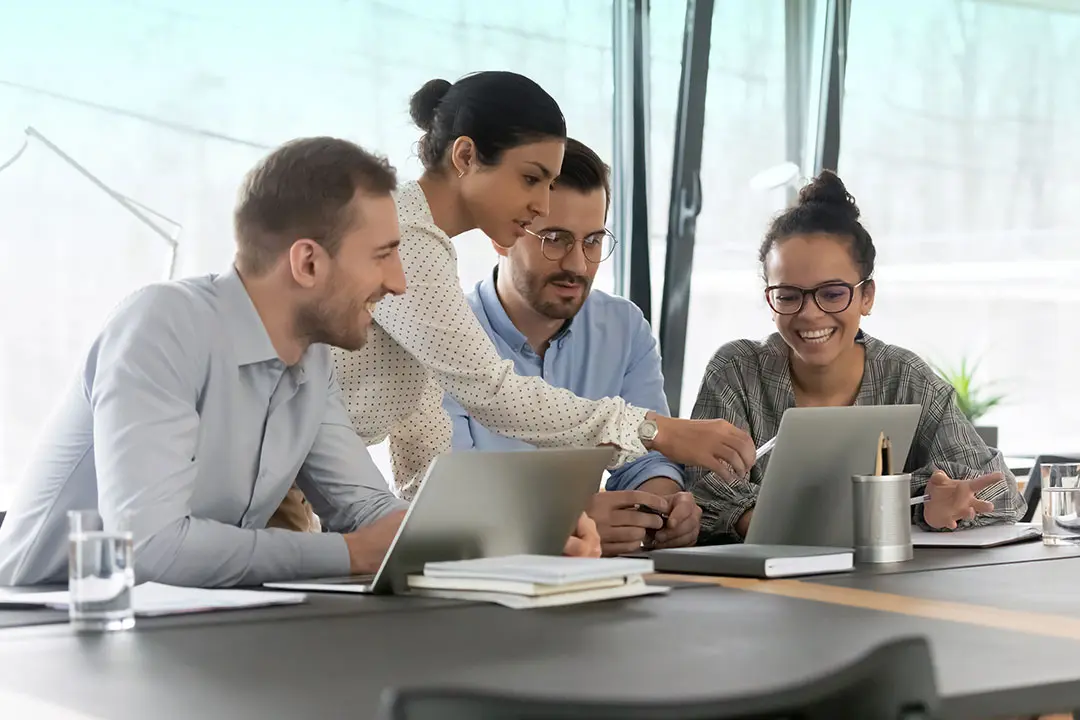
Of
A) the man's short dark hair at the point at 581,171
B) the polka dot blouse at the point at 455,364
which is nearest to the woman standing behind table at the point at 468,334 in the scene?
the polka dot blouse at the point at 455,364

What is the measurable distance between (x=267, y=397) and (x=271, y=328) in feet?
0.39

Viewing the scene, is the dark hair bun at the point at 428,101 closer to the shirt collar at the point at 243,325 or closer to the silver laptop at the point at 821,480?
the shirt collar at the point at 243,325

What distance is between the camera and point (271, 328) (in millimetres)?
2316

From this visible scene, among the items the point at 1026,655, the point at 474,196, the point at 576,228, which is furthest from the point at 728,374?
the point at 1026,655

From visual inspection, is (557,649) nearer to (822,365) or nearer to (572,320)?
(822,365)

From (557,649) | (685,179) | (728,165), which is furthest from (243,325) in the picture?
(728,165)

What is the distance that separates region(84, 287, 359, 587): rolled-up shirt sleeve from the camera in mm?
1978

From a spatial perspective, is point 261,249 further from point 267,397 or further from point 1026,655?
point 1026,655

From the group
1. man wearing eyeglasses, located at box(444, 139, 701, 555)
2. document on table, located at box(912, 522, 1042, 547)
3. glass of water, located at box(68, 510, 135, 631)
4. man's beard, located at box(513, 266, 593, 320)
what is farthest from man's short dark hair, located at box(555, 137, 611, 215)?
glass of water, located at box(68, 510, 135, 631)

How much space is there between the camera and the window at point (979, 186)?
20.2 feet

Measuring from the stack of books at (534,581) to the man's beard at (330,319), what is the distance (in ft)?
2.01

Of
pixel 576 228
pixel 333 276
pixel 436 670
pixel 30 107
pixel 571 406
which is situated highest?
pixel 30 107

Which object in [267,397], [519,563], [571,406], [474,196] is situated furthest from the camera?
[474,196]

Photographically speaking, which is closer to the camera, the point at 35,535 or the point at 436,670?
the point at 436,670
